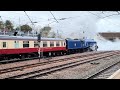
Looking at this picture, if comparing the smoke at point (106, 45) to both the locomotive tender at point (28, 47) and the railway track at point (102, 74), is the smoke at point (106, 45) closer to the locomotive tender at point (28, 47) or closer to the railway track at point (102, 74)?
the locomotive tender at point (28, 47)

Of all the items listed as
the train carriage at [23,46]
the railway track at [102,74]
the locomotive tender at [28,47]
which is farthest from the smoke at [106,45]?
the railway track at [102,74]

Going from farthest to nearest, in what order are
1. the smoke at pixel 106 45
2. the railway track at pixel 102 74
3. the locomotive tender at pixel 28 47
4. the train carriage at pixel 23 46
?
the smoke at pixel 106 45, the locomotive tender at pixel 28 47, the train carriage at pixel 23 46, the railway track at pixel 102 74

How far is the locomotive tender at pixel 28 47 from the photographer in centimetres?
2550

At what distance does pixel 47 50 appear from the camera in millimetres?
34094

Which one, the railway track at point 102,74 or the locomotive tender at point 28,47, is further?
the locomotive tender at point 28,47

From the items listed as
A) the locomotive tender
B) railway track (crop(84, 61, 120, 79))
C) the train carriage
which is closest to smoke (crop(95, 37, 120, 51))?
the locomotive tender

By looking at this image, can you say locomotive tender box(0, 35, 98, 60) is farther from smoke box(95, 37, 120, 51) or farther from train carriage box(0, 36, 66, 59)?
smoke box(95, 37, 120, 51)

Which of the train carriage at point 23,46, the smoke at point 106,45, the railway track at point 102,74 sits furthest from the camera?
the smoke at point 106,45

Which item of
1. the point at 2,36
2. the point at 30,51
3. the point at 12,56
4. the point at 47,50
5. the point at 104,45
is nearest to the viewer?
the point at 2,36
